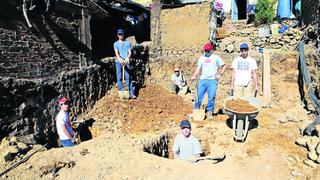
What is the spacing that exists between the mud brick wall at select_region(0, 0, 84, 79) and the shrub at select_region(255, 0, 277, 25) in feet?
32.5

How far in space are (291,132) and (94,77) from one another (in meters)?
5.34

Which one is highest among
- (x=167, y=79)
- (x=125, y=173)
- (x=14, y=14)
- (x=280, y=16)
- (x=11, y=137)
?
(x=280, y=16)

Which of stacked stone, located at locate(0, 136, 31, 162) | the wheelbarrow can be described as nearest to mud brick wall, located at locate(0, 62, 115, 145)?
stacked stone, located at locate(0, 136, 31, 162)

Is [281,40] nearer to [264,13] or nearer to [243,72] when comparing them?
[264,13]

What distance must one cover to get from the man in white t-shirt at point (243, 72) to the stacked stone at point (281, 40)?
6021 millimetres

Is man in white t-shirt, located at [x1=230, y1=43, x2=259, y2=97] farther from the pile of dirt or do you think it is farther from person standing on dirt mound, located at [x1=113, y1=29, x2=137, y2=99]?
person standing on dirt mound, located at [x1=113, y1=29, x2=137, y2=99]

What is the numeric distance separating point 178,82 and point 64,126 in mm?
5694

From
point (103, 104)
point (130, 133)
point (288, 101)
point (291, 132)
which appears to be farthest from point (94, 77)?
point (288, 101)

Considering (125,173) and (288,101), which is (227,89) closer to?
(288,101)

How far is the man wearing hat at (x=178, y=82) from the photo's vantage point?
35.0ft

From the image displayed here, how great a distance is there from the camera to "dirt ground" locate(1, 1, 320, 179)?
4.80 m

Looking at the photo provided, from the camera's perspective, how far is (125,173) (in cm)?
477

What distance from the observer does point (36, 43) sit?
24.8 ft

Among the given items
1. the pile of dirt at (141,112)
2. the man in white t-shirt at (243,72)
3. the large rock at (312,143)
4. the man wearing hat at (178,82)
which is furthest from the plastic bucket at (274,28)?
the large rock at (312,143)
